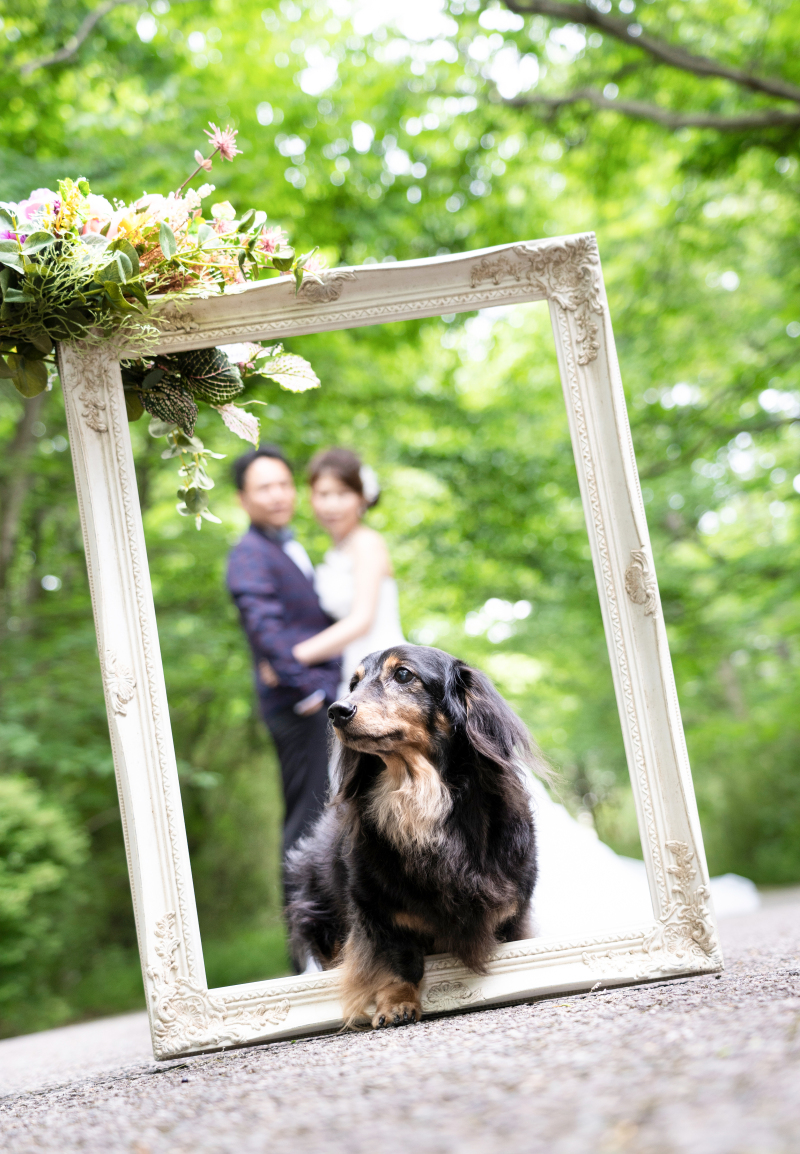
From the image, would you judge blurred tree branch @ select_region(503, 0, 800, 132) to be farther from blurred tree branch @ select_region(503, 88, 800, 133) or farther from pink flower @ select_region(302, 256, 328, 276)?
pink flower @ select_region(302, 256, 328, 276)

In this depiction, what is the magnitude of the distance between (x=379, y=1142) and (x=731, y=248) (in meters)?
8.51

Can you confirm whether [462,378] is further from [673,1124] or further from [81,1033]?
[673,1124]

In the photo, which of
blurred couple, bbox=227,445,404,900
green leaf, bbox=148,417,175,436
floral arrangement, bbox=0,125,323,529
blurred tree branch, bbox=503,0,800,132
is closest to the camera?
floral arrangement, bbox=0,125,323,529

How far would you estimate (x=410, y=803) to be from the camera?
93.7 inches

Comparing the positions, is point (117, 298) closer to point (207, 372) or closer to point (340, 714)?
point (207, 372)

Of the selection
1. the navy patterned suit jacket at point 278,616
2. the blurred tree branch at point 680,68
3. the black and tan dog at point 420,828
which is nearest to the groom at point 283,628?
the navy patterned suit jacket at point 278,616

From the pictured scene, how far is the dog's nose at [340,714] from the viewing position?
7.45 ft

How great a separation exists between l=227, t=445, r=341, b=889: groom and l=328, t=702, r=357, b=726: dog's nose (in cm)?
89

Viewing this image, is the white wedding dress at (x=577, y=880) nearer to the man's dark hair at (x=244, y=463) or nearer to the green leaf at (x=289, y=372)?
the green leaf at (x=289, y=372)

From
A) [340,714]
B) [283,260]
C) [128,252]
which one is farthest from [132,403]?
[340,714]

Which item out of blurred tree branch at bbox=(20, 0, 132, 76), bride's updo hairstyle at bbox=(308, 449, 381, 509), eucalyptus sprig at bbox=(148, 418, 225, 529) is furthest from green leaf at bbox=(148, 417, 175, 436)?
blurred tree branch at bbox=(20, 0, 132, 76)

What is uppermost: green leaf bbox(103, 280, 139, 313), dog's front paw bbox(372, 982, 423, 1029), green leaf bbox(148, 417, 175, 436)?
green leaf bbox(103, 280, 139, 313)

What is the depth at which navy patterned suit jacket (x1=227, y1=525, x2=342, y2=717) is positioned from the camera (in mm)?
3568

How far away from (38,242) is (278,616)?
5.69ft
